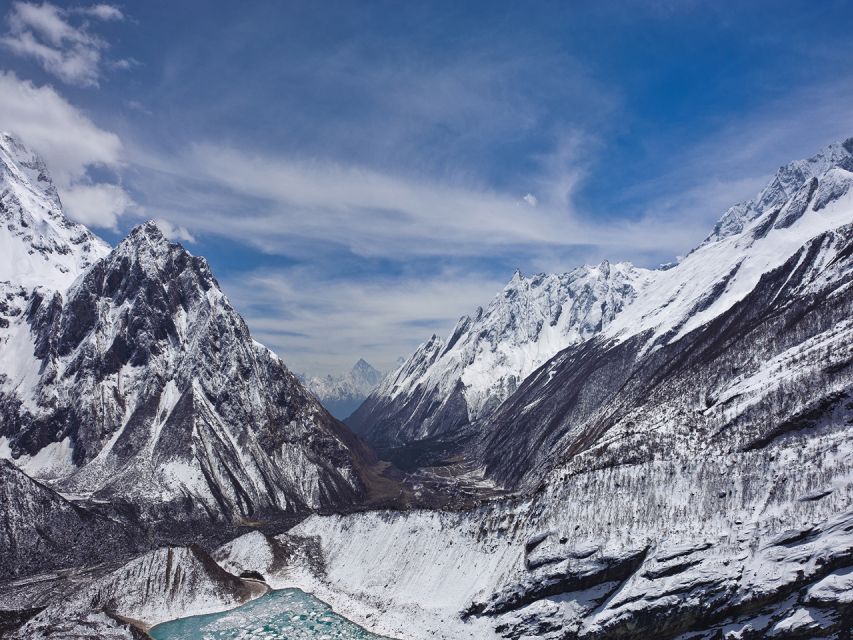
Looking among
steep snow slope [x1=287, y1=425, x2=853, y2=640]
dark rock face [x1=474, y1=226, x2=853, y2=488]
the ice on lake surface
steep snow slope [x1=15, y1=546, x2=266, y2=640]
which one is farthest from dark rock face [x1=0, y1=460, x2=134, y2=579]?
dark rock face [x1=474, y1=226, x2=853, y2=488]

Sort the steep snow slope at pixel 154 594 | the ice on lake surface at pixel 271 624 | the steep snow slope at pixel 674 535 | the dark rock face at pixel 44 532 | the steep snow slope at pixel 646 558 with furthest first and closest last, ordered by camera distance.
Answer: the dark rock face at pixel 44 532, the steep snow slope at pixel 154 594, the ice on lake surface at pixel 271 624, the steep snow slope at pixel 674 535, the steep snow slope at pixel 646 558

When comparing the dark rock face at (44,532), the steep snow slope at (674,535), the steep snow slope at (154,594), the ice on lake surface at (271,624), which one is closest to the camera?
the steep snow slope at (674,535)

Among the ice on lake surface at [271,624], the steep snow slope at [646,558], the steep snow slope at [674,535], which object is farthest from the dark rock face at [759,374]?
the ice on lake surface at [271,624]

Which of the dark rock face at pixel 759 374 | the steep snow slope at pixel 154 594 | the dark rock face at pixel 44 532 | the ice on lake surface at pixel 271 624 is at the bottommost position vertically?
the ice on lake surface at pixel 271 624

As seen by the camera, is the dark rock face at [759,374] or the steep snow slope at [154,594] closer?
the steep snow slope at [154,594]

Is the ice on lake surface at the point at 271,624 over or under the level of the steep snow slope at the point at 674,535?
under

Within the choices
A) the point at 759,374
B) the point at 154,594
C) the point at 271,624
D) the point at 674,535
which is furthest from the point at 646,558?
the point at 154,594

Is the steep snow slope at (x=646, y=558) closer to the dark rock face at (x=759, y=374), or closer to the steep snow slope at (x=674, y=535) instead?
Answer: the steep snow slope at (x=674, y=535)

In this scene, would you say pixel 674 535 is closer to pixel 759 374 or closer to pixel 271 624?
pixel 759 374

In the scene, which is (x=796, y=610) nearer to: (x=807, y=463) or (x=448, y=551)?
(x=807, y=463)
